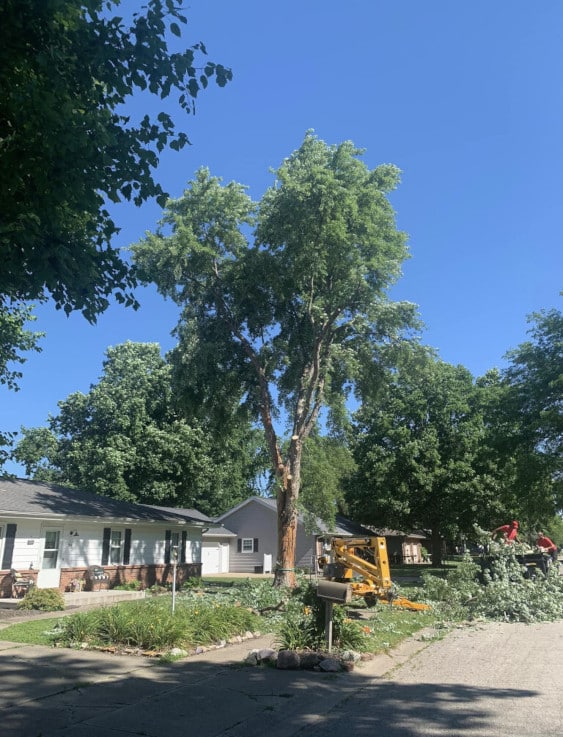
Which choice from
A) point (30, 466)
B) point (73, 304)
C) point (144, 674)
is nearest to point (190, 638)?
point (144, 674)

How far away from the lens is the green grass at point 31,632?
982 cm

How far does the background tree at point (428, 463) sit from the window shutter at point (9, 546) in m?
19.0

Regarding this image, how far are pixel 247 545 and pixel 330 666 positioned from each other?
31689mm

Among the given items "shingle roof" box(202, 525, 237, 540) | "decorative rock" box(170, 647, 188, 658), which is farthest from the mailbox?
"shingle roof" box(202, 525, 237, 540)

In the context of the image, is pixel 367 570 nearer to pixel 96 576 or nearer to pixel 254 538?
pixel 96 576

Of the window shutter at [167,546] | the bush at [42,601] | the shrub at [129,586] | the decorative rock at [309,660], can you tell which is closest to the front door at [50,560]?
the shrub at [129,586]

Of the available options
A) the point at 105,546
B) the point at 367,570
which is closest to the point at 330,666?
the point at 367,570

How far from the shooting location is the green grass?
387 inches

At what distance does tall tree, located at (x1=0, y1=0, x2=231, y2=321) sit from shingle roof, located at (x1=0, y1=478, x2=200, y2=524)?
522 inches

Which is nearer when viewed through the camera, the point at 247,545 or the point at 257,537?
the point at 257,537

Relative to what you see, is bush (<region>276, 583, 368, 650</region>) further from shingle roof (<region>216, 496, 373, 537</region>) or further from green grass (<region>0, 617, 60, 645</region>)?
shingle roof (<region>216, 496, 373, 537</region>)

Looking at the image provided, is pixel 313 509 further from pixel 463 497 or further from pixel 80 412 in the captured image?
pixel 80 412

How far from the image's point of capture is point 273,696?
6.84 meters

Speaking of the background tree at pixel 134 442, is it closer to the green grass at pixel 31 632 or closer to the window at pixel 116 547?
the window at pixel 116 547
